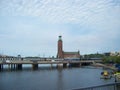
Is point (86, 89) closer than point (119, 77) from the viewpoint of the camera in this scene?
Yes

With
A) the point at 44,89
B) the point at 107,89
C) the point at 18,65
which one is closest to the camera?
the point at 107,89

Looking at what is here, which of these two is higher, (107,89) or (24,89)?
(107,89)

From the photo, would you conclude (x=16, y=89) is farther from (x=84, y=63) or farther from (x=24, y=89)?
(x=84, y=63)

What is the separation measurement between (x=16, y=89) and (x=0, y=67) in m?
90.3

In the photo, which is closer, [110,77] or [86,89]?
[86,89]

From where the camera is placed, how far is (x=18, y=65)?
14162 cm

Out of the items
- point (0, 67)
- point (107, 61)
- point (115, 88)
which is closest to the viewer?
point (115, 88)

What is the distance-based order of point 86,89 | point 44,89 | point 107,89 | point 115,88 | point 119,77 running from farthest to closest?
point 119,77 < point 44,89 < point 107,89 < point 115,88 < point 86,89

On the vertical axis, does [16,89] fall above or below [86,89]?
below

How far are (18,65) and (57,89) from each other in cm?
9989

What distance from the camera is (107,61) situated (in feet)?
557

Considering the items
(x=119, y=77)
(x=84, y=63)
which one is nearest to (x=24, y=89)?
(x=119, y=77)

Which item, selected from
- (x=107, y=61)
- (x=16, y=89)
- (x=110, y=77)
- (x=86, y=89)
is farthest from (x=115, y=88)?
(x=107, y=61)

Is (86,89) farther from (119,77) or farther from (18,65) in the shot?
(18,65)
